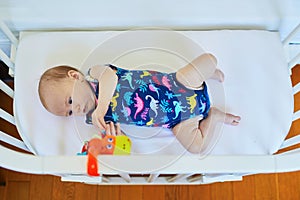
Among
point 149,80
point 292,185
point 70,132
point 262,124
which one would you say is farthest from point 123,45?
point 292,185

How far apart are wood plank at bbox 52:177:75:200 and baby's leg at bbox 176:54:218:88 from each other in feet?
1.97

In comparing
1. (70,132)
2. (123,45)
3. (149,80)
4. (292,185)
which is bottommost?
(292,185)

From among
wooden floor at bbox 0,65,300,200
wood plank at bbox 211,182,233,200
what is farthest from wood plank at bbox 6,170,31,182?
wood plank at bbox 211,182,233,200

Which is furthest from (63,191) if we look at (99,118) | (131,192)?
(99,118)

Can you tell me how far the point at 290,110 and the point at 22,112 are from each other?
2.14ft

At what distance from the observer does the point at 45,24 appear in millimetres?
990

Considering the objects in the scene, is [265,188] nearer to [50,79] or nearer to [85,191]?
[85,191]

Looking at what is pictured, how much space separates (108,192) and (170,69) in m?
0.54

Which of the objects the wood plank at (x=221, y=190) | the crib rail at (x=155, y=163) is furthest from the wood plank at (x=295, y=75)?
the crib rail at (x=155, y=163)

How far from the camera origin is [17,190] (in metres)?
1.28

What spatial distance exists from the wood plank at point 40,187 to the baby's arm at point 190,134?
0.59m

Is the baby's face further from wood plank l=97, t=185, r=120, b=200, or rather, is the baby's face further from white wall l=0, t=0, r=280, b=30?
wood plank l=97, t=185, r=120, b=200

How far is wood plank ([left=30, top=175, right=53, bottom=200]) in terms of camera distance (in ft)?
4.21

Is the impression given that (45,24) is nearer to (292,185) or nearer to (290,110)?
(290,110)
